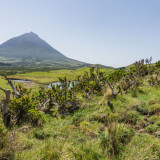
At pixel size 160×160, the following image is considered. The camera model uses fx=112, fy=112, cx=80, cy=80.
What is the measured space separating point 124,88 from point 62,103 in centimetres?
676

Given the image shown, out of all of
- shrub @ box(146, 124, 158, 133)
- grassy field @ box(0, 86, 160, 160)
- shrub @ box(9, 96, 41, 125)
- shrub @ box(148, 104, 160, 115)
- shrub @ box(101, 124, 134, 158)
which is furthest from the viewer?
shrub @ box(9, 96, 41, 125)

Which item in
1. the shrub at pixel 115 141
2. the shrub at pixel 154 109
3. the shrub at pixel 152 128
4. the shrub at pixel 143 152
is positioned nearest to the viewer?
the shrub at pixel 143 152

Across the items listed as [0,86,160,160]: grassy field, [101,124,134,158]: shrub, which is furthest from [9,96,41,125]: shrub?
[101,124,134,158]: shrub

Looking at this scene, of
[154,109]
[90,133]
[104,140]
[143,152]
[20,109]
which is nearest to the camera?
[143,152]

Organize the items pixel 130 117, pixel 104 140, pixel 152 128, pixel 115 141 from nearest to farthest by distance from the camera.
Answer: pixel 115 141 < pixel 104 140 < pixel 152 128 < pixel 130 117

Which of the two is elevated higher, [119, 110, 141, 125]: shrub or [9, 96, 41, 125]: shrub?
[119, 110, 141, 125]: shrub

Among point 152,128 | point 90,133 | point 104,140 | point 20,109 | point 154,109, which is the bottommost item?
point 90,133

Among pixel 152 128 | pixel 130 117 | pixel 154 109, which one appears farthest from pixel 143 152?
pixel 154 109

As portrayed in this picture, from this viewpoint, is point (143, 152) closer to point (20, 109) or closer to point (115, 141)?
point (115, 141)

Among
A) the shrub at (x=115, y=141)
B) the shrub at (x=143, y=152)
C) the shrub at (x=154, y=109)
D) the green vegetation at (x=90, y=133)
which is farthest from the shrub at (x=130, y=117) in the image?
the shrub at (x=143, y=152)

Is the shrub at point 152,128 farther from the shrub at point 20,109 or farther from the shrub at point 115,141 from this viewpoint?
the shrub at point 20,109

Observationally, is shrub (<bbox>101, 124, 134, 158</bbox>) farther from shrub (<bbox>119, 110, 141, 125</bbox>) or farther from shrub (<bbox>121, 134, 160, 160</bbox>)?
shrub (<bbox>119, 110, 141, 125</bbox>)

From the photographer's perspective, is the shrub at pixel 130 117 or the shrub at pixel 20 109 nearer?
the shrub at pixel 130 117

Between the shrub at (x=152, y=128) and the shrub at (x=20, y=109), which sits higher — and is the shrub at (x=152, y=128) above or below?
above
